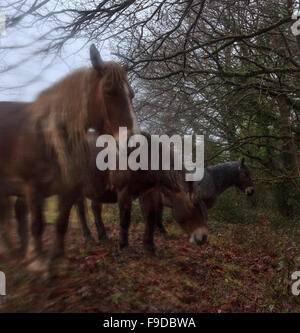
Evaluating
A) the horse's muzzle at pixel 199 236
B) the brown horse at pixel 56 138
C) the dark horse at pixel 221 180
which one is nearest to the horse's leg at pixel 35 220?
the brown horse at pixel 56 138

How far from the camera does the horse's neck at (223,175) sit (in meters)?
7.56

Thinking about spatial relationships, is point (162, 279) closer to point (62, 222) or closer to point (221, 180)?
point (62, 222)

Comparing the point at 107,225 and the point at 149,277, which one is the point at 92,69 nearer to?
the point at 149,277

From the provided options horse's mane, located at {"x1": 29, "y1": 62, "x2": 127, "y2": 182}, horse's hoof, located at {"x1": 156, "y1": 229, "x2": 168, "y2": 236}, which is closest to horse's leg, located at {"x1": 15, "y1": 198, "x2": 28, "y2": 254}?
horse's mane, located at {"x1": 29, "y1": 62, "x2": 127, "y2": 182}

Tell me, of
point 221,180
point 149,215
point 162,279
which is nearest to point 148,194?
point 149,215

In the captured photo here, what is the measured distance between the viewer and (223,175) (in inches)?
303

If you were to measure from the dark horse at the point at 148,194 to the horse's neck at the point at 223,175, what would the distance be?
3671 mm

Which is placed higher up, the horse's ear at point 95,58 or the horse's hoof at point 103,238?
the horse's ear at point 95,58

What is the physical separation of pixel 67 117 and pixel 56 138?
15 cm

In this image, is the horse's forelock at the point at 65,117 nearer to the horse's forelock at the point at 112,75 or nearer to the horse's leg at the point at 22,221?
the horse's forelock at the point at 112,75

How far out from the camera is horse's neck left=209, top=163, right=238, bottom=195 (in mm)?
7559

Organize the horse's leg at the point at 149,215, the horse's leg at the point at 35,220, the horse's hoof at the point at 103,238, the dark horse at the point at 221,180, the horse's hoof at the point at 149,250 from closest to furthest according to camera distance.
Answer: the horse's leg at the point at 35,220 → the horse's leg at the point at 149,215 → the horse's hoof at the point at 149,250 → the horse's hoof at the point at 103,238 → the dark horse at the point at 221,180

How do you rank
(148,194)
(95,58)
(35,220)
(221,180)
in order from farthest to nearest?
(221,180), (148,194), (95,58), (35,220)

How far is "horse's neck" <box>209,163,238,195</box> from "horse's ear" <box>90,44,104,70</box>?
5.98 meters
